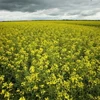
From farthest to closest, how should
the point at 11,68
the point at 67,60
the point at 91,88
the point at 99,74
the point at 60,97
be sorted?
1. the point at 67,60
2. the point at 11,68
3. the point at 99,74
4. the point at 91,88
5. the point at 60,97

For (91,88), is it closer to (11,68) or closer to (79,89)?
(79,89)

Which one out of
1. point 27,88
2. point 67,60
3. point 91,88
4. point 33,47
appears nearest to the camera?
point 27,88

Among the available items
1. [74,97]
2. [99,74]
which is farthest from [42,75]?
[99,74]

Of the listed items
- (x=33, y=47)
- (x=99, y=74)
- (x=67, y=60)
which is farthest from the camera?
(x=33, y=47)

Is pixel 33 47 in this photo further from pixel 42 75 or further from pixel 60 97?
pixel 60 97

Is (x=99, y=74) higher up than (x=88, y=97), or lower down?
higher up

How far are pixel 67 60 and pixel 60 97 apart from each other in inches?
149

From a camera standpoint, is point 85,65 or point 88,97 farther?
point 85,65

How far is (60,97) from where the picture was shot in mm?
6828

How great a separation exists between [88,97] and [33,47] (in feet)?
20.6

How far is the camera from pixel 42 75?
26.8 feet

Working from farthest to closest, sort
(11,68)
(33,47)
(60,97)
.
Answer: (33,47) < (11,68) < (60,97)

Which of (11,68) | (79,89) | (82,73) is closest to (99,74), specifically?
(82,73)

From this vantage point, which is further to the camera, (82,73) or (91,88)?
(82,73)
